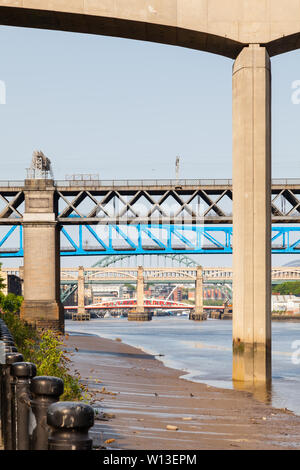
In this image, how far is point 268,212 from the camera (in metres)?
19.2

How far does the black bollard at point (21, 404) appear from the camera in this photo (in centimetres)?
548

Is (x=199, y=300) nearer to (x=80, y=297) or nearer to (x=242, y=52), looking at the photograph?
(x=80, y=297)

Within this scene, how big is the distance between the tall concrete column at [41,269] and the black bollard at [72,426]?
48.1 metres

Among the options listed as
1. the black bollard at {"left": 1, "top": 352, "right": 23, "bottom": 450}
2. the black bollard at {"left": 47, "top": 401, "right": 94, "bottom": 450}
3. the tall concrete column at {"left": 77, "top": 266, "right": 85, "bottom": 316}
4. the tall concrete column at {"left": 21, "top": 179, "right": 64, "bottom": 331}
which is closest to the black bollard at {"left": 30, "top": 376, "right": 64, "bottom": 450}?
the black bollard at {"left": 47, "top": 401, "right": 94, "bottom": 450}

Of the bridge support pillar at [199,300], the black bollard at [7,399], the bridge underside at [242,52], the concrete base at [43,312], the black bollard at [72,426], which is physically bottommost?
the bridge support pillar at [199,300]

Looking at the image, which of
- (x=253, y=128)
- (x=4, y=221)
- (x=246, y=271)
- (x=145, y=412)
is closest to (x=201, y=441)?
(x=145, y=412)

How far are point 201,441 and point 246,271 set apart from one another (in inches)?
383

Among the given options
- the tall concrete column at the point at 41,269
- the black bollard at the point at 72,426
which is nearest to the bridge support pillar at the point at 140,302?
the tall concrete column at the point at 41,269

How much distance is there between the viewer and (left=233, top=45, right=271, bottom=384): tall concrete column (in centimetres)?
1883

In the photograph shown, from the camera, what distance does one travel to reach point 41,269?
53.3 m

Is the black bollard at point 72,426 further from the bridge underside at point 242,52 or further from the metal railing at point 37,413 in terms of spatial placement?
the bridge underside at point 242,52

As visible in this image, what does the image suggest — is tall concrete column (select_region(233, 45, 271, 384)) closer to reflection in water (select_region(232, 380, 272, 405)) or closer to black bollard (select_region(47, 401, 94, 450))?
reflection in water (select_region(232, 380, 272, 405))

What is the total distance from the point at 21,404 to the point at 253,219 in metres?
14.0

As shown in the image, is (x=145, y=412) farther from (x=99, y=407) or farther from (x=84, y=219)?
(x=84, y=219)
